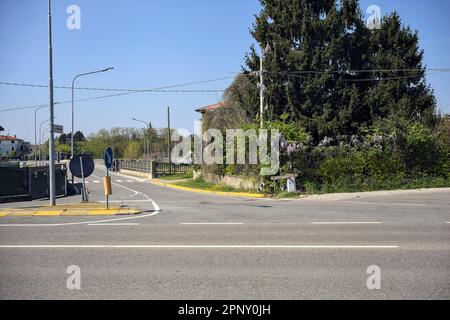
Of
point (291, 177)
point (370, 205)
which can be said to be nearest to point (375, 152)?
point (291, 177)

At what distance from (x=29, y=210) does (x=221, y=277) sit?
11051mm

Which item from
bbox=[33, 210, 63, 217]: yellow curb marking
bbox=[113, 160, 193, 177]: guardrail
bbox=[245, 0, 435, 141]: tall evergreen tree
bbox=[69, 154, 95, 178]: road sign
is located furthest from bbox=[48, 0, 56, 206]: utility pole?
bbox=[113, 160, 193, 177]: guardrail

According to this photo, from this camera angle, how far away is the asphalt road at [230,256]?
556 centimetres

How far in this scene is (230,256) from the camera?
7.49 meters

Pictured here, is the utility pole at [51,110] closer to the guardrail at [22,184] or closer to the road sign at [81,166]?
the road sign at [81,166]

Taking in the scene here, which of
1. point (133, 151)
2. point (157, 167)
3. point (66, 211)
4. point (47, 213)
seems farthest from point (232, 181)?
point (133, 151)

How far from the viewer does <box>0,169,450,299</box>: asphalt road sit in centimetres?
556

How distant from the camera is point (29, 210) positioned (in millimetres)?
14984

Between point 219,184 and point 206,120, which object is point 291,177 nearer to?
point 219,184

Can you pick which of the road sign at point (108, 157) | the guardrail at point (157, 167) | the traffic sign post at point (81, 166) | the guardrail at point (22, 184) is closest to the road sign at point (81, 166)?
the traffic sign post at point (81, 166)

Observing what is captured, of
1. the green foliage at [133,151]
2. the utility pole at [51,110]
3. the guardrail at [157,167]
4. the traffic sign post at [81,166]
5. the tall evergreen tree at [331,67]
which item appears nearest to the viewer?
the utility pole at [51,110]

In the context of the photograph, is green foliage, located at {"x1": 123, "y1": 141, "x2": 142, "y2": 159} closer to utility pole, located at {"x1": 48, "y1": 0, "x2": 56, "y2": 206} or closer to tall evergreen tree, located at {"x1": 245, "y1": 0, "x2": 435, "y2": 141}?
tall evergreen tree, located at {"x1": 245, "y1": 0, "x2": 435, "y2": 141}

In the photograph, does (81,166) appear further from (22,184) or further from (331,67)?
(331,67)
